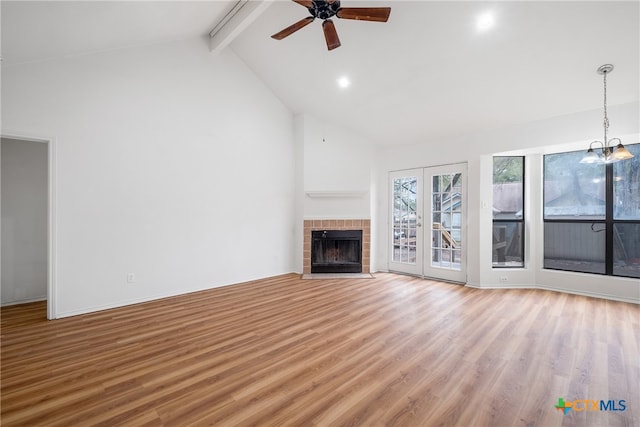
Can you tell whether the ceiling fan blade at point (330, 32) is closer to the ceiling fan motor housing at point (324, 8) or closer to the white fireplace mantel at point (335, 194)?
the ceiling fan motor housing at point (324, 8)

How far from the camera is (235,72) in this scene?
4.77 meters

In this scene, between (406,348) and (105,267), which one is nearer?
(406,348)

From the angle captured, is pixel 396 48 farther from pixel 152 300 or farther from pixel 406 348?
pixel 152 300

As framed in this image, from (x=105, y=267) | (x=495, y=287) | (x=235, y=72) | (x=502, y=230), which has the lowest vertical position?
(x=495, y=287)

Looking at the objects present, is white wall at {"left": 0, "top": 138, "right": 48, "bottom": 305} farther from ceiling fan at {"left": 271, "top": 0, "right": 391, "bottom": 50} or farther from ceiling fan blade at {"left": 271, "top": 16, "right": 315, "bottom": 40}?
ceiling fan at {"left": 271, "top": 0, "right": 391, "bottom": 50}

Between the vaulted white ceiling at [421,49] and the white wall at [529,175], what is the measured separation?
0.17 meters

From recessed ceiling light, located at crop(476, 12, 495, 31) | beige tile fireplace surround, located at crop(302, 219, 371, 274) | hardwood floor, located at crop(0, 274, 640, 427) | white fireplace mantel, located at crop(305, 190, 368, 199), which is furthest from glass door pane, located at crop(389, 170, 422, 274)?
recessed ceiling light, located at crop(476, 12, 495, 31)

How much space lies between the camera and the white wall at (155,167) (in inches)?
124

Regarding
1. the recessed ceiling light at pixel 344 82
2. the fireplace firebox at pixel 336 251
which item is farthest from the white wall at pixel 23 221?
the recessed ceiling light at pixel 344 82

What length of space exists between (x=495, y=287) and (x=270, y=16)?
545cm

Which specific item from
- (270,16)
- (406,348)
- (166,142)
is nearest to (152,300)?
(166,142)

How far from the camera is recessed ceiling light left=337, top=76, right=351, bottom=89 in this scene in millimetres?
4273

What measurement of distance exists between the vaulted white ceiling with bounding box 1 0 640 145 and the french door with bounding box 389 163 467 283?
0.90m

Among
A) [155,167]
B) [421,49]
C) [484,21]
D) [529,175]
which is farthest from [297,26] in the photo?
[529,175]
